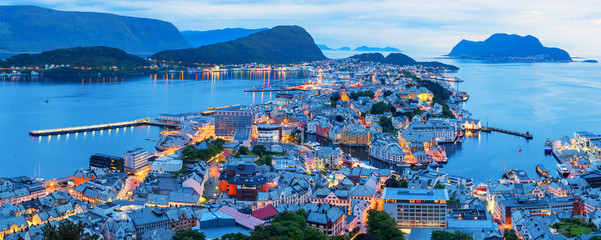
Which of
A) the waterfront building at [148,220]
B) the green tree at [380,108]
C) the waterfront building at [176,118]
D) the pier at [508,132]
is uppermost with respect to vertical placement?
the green tree at [380,108]

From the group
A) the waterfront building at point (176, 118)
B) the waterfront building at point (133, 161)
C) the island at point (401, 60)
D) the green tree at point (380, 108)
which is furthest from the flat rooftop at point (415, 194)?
the island at point (401, 60)

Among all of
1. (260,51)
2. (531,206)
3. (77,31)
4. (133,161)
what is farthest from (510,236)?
(77,31)

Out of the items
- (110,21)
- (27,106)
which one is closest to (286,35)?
(110,21)

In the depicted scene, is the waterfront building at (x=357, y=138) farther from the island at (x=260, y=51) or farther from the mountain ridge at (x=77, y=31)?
the mountain ridge at (x=77, y=31)

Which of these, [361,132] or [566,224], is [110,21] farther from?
[566,224]

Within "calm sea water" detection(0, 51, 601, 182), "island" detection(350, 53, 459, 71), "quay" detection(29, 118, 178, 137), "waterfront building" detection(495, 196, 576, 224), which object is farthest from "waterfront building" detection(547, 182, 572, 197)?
"island" detection(350, 53, 459, 71)

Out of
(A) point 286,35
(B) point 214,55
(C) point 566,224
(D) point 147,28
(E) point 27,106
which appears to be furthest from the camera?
(D) point 147,28
